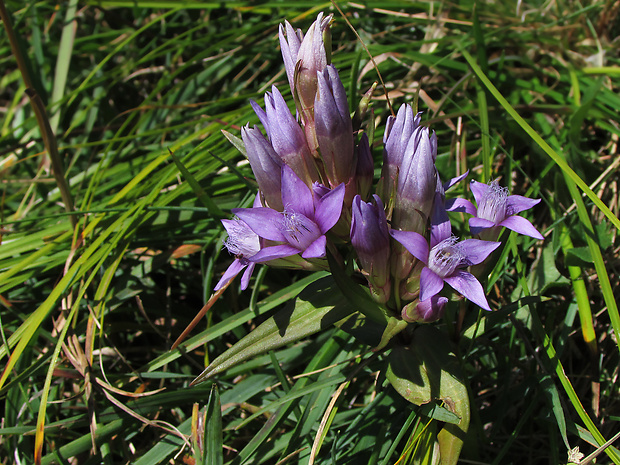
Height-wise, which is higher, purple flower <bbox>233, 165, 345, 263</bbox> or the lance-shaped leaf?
purple flower <bbox>233, 165, 345, 263</bbox>

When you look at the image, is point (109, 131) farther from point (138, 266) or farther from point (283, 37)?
point (283, 37)

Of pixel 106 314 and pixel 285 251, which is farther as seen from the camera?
pixel 106 314

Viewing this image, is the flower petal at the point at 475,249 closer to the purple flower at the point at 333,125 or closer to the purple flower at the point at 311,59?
the purple flower at the point at 333,125

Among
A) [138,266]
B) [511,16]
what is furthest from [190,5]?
[511,16]

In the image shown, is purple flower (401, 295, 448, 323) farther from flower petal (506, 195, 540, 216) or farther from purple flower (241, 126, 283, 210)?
purple flower (241, 126, 283, 210)

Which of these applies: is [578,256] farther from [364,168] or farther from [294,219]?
[294,219]

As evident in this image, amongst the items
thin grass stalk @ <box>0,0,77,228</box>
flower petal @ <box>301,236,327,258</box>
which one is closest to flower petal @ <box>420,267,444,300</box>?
flower petal @ <box>301,236,327,258</box>
